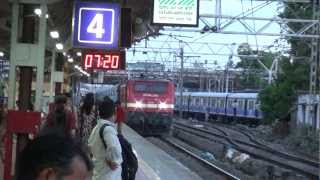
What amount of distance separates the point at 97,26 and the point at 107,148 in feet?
18.8

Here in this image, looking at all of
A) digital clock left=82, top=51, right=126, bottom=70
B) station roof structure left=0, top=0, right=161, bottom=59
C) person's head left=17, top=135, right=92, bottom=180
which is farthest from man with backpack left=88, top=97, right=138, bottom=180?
digital clock left=82, top=51, right=126, bottom=70

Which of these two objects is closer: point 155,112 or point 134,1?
point 134,1

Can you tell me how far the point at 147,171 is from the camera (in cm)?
1391

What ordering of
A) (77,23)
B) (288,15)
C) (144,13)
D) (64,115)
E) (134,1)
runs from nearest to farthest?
(64,115) < (77,23) < (134,1) < (144,13) < (288,15)

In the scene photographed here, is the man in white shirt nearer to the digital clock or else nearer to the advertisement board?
the digital clock

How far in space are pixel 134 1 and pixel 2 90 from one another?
61.0 feet

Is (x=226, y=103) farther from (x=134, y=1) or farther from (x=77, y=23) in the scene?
(x=77, y=23)

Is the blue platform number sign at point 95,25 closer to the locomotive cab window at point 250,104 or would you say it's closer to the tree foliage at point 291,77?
the tree foliage at point 291,77

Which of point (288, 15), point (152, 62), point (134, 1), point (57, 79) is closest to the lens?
point (134, 1)

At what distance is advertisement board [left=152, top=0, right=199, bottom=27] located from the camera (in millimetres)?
20766

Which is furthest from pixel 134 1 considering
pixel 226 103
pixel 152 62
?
pixel 152 62

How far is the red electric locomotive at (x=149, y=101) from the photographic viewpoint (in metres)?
32.0

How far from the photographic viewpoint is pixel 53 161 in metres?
1.83

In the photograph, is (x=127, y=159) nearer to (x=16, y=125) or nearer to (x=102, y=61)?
(x=16, y=125)
